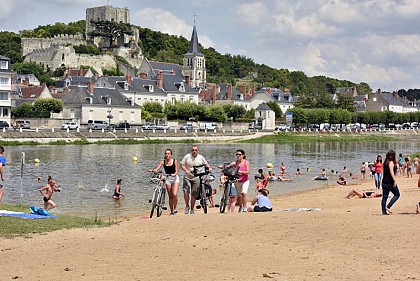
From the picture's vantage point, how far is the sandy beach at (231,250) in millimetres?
8141

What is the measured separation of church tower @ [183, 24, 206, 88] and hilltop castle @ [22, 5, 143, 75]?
32.3 ft

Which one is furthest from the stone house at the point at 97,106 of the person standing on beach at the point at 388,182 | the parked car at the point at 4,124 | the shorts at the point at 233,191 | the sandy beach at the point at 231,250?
the sandy beach at the point at 231,250

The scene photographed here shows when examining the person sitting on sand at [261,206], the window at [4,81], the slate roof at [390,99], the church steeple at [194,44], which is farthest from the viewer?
the slate roof at [390,99]

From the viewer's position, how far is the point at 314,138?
256 ft

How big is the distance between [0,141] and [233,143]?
25739mm

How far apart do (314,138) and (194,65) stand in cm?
4288

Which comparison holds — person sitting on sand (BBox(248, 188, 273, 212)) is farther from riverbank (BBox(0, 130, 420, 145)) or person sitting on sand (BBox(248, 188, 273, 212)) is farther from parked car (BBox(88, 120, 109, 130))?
parked car (BBox(88, 120, 109, 130))

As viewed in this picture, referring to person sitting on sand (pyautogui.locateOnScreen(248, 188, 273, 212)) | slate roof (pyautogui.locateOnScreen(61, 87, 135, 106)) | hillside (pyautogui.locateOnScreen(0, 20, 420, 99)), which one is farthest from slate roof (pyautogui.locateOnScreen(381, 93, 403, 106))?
person sitting on sand (pyautogui.locateOnScreen(248, 188, 273, 212))

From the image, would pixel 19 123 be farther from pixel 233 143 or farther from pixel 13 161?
pixel 13 161

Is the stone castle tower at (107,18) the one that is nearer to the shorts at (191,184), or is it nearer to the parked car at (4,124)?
the parked car at (4,124)

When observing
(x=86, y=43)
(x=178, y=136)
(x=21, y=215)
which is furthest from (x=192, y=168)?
(x=86, y=43)

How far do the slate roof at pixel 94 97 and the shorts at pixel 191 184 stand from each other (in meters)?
55.9

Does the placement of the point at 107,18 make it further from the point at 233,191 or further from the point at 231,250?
the point at 231,250

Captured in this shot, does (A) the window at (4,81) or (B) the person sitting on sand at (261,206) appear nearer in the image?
(B) the person sitting on sand at (261,206)
